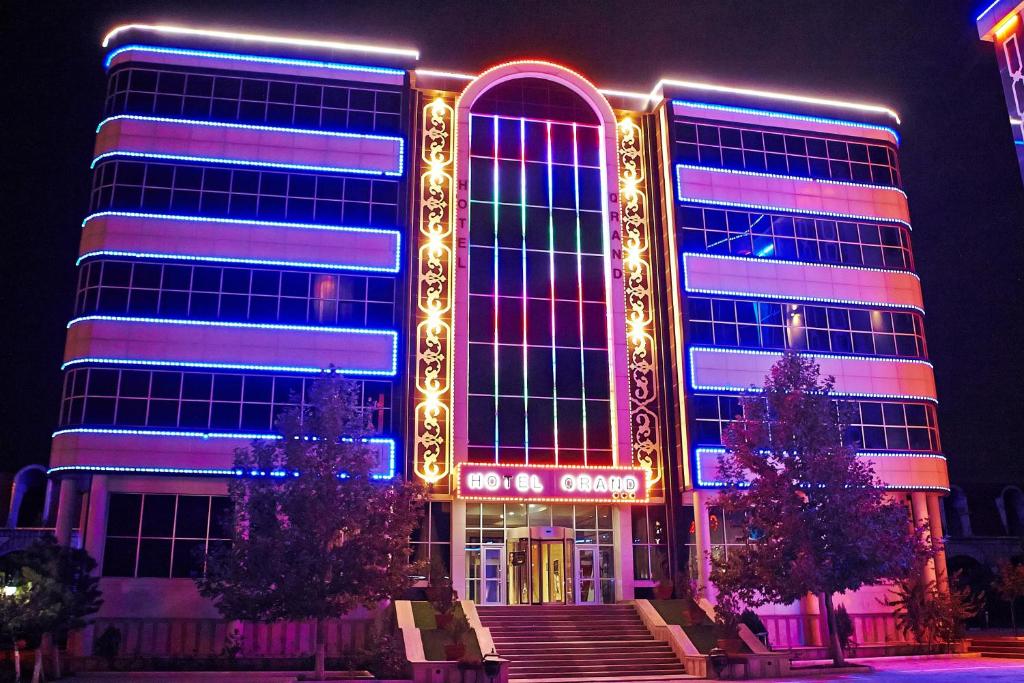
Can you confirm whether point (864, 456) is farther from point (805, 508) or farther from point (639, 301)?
point (639, 301)

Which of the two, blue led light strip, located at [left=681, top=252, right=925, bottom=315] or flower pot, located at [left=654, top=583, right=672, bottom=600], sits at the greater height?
blue led light strip, located at [left=681, top=252, right=925, bottom=315]

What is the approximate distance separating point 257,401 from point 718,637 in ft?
64.3

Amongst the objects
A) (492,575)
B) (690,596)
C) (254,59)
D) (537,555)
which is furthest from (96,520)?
(690,596)

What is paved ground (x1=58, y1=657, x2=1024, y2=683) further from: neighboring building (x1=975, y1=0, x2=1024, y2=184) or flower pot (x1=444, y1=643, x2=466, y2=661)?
neighboring building (x1=975, y1=0, x2=1024, y2=184)

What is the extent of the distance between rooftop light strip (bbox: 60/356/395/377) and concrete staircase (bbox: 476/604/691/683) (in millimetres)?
10579

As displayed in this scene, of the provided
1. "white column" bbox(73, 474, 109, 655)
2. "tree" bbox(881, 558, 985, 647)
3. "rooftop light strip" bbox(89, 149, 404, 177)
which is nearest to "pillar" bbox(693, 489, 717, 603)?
"tree" bbox(881, 558, 985, 647)

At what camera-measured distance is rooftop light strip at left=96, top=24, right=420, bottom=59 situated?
38531 millimetres

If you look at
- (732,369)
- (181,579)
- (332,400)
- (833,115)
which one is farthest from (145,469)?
(833,115)

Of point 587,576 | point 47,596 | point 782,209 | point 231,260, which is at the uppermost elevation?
point 782,209

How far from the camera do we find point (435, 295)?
37969mm

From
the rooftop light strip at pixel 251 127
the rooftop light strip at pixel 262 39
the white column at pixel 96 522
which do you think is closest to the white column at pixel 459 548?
the white column at pixel 96 522

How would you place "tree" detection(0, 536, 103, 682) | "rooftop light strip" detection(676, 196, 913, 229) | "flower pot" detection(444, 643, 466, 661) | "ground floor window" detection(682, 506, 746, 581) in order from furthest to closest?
"rooftop light strip" detection(676, 196, 913, 229) → "ground floor window" detection(682, 506, 746, 581) → "flower pot" detection(444, 643, 466, 661) → "tree" detection(0, 536, 103, 682)

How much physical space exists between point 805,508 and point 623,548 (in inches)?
393

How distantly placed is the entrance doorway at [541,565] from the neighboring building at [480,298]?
119mm
